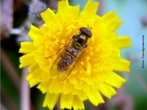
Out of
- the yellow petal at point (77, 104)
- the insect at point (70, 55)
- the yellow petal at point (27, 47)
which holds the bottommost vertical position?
the yellow petal at point (77, 104)

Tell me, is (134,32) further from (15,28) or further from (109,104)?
(15,28)

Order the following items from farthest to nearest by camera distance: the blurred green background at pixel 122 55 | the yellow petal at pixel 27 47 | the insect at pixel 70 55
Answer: the blurred green background at pixel 122 55 < the yellow petal at pixel 27 47 < the insect at pixel 70 55

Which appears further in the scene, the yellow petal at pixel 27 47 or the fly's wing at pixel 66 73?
the yellow petal at pixel 27 47

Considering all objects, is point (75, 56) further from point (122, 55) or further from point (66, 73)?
point (122, 55)

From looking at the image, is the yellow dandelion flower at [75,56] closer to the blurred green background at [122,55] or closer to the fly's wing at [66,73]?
the fly's wing at [66,73]

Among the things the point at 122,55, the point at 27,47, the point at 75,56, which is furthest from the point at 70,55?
the point at 122,55

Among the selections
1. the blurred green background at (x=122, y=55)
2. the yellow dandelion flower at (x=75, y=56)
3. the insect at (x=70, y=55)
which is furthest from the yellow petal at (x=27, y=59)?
the blurred green background at (x=122, y=55)

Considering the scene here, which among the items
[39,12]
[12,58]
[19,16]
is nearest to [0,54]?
[12,58]
